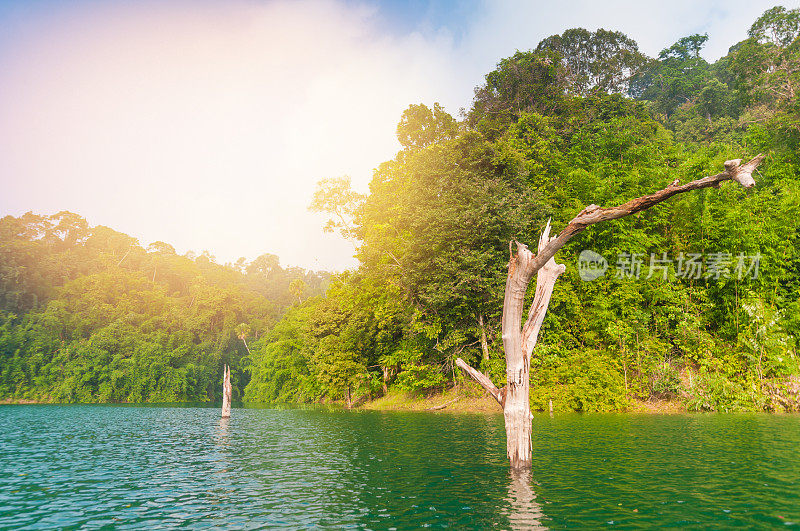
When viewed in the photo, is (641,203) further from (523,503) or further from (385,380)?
(385,380)

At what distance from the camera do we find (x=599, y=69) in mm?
64250

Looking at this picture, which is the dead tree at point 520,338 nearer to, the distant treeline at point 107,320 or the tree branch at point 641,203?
the tree branch at point 641,203

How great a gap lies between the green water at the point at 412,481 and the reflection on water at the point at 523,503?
0.17 ft

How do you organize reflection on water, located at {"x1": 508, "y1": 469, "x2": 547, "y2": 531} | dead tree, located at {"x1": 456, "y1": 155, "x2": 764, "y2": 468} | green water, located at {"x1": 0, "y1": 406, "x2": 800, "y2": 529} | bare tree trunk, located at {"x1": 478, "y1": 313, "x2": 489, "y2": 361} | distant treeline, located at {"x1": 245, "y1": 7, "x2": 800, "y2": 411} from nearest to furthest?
reflection on water, located at {"x1": 508, "y1": 469, "x2": 547, "y2": 531}, green water, located at {"x1": 0, "y1": 406, "x2": 800, "y2": 529}, dead tree, located at {"x1": 456, "y1": 155, "x2": 764, "y2": 468}, distant treeline, located at {"x1": 245, "y1": 7, "x2": 800, "y2": 411}, bare tree trunk, located at {"x1": 478, "y1": 313, "x2": 489, "y2": 361}

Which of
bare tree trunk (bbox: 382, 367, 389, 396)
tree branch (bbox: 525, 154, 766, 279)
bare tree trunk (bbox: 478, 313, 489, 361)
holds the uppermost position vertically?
tree branch (bbox: 525, 154, 766, 279)

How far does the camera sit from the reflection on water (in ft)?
27.5

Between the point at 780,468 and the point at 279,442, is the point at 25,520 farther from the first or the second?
the point at 780,468

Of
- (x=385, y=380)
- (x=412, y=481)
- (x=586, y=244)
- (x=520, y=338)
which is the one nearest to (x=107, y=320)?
(x=385, y=380)

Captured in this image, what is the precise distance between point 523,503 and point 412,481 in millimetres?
3452

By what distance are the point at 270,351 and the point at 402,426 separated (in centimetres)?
5622

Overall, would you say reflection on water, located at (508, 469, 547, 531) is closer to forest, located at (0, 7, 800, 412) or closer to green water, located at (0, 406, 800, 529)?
green water, located at (0, 406, 800, 529)

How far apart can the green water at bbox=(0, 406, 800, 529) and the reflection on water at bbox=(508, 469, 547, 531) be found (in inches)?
2.0

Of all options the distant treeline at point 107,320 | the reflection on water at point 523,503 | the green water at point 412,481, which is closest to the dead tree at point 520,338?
the reflection on water at point 523,503

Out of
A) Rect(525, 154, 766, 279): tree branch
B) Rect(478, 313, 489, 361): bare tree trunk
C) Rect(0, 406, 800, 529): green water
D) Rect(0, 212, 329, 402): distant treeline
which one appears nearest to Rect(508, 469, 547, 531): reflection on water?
Rect(0, 406, 800, 529): green water
